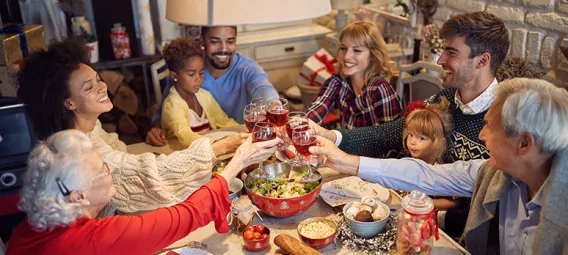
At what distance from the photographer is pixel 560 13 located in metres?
2.62

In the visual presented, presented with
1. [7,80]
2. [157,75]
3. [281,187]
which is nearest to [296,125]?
[281,187]

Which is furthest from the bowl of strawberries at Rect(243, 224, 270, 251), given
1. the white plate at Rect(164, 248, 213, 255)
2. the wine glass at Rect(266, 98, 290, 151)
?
the wine glass at Rect(266, 98, 290, 151)

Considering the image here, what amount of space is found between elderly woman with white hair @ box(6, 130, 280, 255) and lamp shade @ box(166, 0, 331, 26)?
49cm

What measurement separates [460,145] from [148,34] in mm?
2591

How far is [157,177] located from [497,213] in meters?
1.19

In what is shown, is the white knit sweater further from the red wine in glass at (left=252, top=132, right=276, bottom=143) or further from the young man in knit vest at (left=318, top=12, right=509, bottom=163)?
the young man in knit vest at (left=318, top=12, right=509, bottom=163)

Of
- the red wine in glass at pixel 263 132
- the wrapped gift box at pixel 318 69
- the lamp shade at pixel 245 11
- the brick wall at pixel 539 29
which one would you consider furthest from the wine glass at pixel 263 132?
the wrapped gift box at pixel 318 69

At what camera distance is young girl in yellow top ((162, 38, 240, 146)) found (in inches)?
103

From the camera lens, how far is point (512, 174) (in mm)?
1481

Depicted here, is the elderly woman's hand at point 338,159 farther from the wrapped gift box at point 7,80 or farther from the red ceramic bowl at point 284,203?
the wrapped gift box at point 7,80

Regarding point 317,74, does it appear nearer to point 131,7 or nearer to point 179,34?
point 179,34

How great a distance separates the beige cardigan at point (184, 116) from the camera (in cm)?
242

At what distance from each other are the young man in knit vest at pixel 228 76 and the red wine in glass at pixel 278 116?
32.4 inches

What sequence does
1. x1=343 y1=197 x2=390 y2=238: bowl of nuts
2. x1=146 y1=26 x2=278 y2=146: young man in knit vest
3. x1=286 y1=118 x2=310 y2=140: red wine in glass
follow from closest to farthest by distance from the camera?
x1=343 y1=197 x2=390 y2=238: bowl of nuts < x1=286 y1=118 x2=310 y2=140: red wine in glass < x1=146 y1=26 x2=278 y2=146: young man in knit vest
